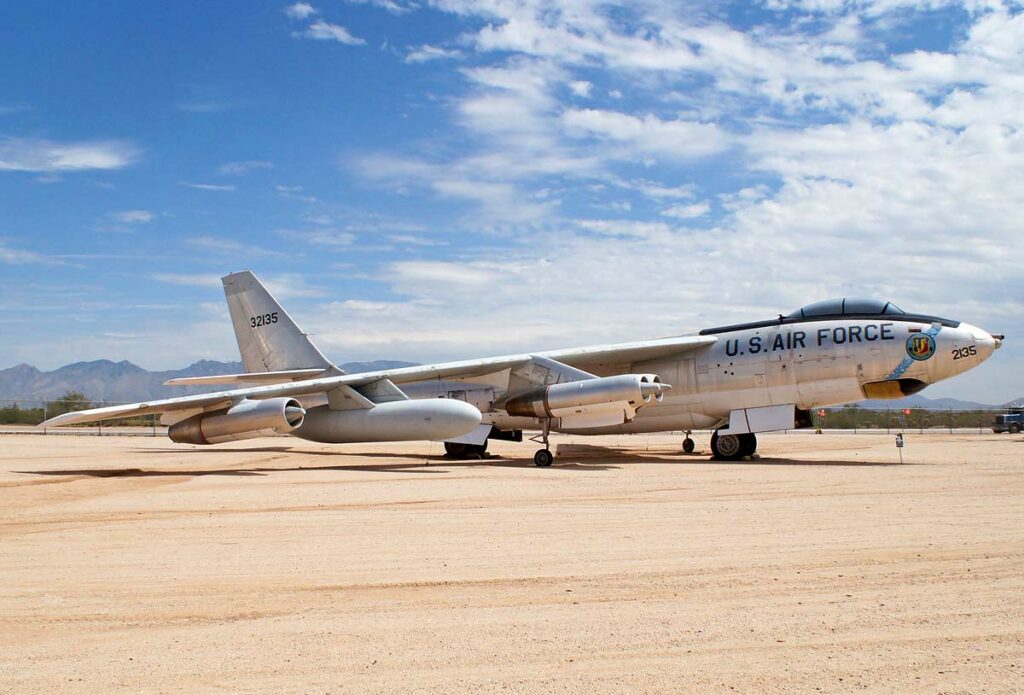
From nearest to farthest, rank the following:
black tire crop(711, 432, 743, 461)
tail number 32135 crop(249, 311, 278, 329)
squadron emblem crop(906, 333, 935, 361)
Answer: squadron emblem crop(906, 333, 935, 361)
black tire crop(711, 432, 743, 461)
tail number 32135 crop(249, 311, 278, 329)

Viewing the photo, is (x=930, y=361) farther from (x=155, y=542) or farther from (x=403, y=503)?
→ (x=155, y=542)

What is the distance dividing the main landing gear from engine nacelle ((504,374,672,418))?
2.72m

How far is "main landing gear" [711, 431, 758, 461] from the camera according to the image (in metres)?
22.2

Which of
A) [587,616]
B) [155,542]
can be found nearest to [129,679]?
[587,616]

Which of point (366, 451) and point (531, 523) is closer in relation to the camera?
point (531, 523)

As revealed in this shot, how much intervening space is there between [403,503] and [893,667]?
833cm

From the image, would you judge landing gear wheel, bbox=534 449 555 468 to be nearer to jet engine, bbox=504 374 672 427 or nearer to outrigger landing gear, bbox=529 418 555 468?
outrigger landing gear, bbox=529 418 555 468

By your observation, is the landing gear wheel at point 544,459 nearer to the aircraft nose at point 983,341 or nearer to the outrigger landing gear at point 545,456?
the outrigger landing gear at point 545,456

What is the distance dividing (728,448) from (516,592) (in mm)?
16975

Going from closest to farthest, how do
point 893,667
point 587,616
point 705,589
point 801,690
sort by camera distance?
point 801,690, point 893,667, point 587,616, point 705,589

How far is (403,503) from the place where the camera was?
39.3 ft

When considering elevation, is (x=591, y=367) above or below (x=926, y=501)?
above

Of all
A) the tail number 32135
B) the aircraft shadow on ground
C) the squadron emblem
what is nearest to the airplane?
the squadron emblem

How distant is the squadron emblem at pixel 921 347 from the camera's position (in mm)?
19969
